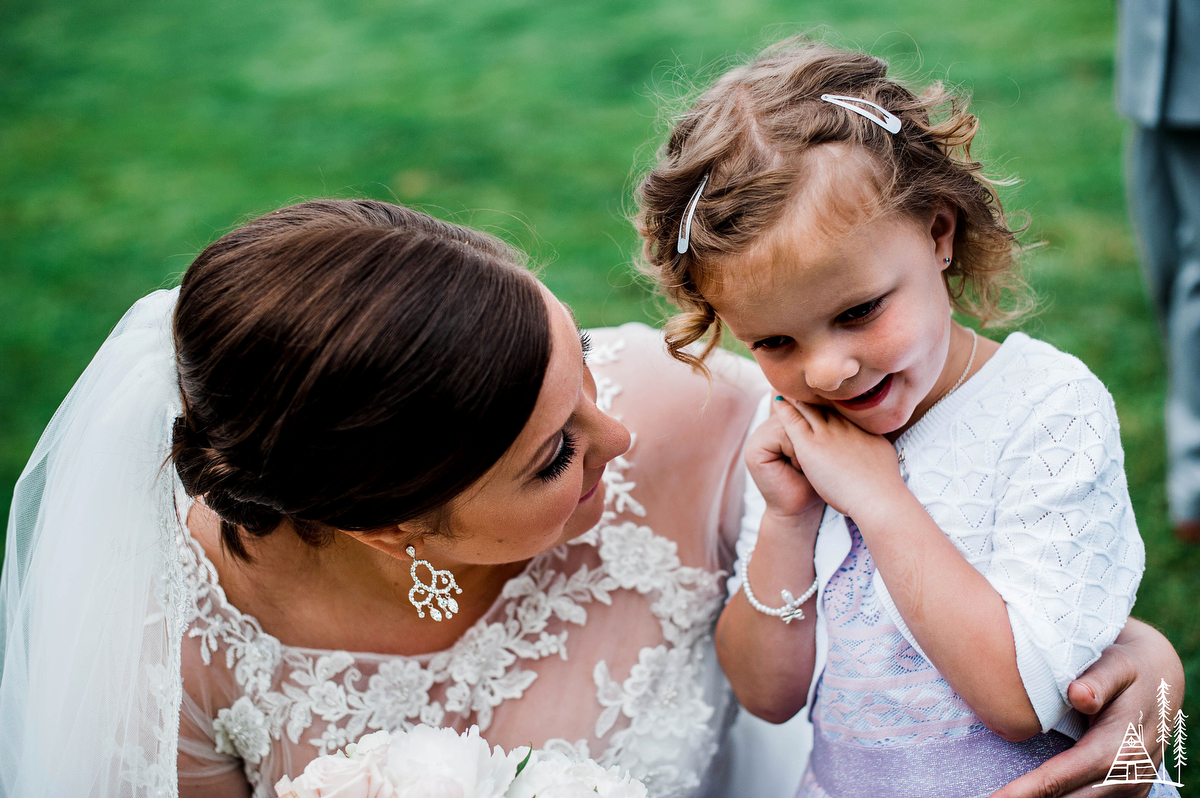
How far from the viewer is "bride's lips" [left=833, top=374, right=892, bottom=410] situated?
1860mm

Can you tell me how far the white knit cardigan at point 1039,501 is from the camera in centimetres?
169

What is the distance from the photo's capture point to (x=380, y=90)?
765 centimetres

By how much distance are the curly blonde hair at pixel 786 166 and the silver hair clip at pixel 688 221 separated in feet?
0.03

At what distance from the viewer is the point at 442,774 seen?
1527 millimetres

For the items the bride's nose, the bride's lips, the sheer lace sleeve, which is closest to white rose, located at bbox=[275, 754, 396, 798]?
the bride's nose

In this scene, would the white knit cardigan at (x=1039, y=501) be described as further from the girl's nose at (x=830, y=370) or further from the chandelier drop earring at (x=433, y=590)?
the chandelier drop earring at (x=433, y=590)

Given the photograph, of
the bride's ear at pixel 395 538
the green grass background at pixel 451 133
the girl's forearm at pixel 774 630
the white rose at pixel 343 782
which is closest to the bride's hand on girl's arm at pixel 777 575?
the girl's forearm at pixel 774 630

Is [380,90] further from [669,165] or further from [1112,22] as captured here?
[669,165]

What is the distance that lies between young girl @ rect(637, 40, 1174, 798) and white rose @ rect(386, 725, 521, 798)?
2.31ft

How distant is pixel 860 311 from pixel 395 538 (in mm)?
973

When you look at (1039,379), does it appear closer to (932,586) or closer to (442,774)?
(932,586)

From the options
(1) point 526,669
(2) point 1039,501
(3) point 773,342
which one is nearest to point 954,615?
(2) point 1039,501

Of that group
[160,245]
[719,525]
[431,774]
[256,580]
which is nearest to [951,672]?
[719,525]

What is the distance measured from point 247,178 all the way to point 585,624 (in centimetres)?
537
